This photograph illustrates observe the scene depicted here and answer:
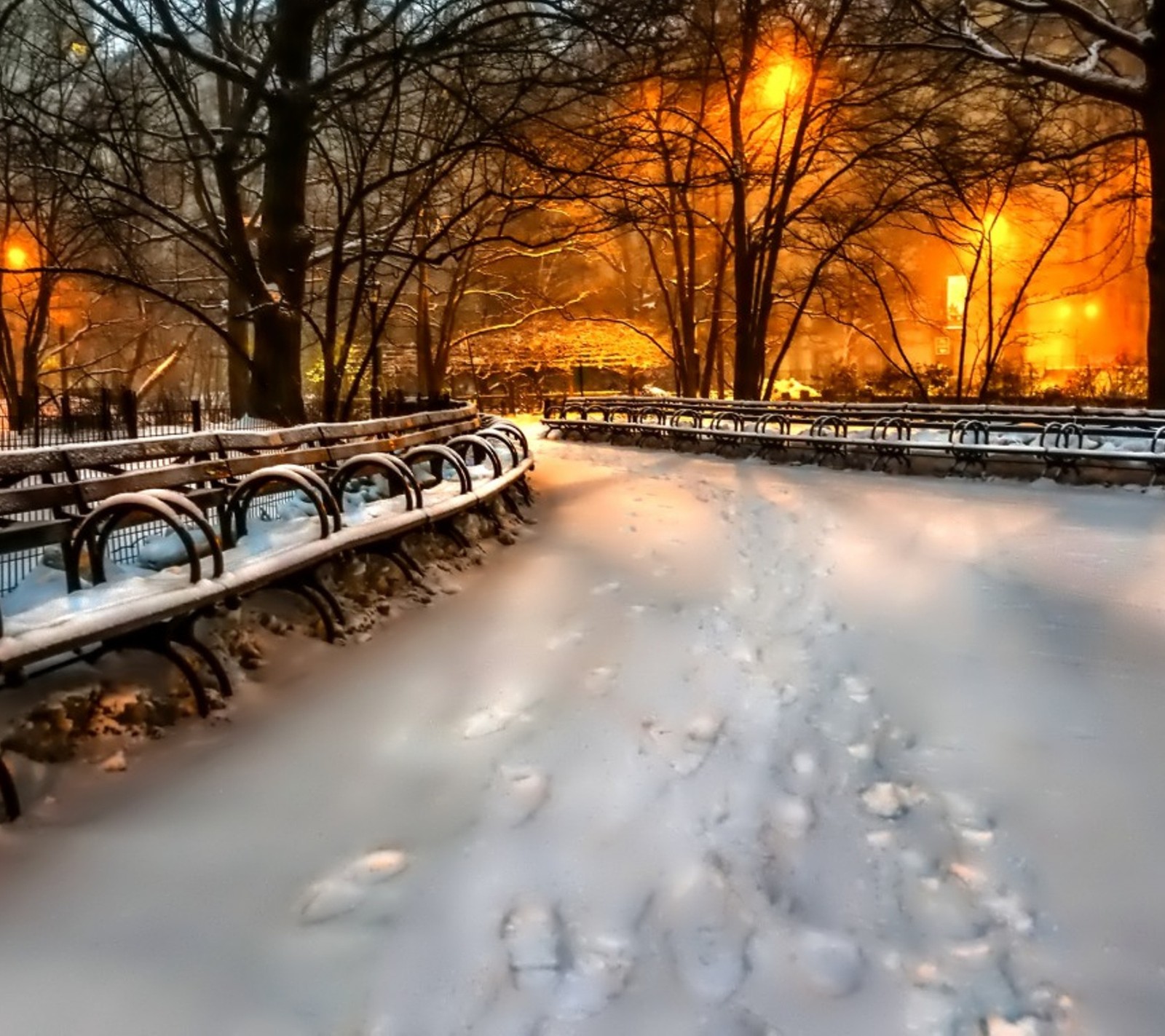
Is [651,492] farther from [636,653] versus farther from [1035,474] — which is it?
[636,653]

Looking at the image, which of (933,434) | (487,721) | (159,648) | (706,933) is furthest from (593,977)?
(933,434)

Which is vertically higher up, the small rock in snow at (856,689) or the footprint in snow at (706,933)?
the small rock in snow at (856,689)

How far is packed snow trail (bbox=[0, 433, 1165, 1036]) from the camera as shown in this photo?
2350 millimetres

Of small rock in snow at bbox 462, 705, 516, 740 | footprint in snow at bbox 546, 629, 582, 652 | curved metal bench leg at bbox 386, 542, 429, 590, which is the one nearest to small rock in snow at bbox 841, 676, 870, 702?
footprint in snow at bbox 546, 629, 582, 652

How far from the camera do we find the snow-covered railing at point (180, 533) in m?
3.46

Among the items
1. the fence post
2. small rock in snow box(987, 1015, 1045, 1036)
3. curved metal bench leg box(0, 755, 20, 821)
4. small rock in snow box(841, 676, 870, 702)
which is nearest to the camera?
small rock in snow box(987, 1015, 1045, 1036)

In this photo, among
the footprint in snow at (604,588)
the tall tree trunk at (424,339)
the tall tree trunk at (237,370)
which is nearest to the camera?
the footprint in snow at (604,588)

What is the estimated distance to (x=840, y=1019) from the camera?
231 centimetres

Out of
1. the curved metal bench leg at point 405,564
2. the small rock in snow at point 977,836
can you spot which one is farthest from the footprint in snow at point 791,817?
the curved metal bench leg at point 405,564

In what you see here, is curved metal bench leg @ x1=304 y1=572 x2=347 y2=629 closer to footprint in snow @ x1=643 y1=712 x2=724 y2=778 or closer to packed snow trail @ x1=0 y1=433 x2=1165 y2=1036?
packed snow trail @ x1=0 y1=433 x2=1165 y2=1036

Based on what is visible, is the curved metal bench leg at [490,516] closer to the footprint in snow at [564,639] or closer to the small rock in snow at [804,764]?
the footprint in snow at [564,639]

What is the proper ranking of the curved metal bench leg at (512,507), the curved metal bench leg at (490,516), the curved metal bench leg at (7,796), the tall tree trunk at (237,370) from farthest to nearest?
1. the tall tree trunk at (237,370)
2. the curved metal bench leg at (512,507)
3. the curved metal bench leg at (490,516)
4. the curved metal bench leg at (7,796)

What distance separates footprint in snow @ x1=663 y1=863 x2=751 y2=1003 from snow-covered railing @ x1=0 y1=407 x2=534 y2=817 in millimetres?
→ 1957

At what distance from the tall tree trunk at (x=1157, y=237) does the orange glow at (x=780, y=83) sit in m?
8.00
